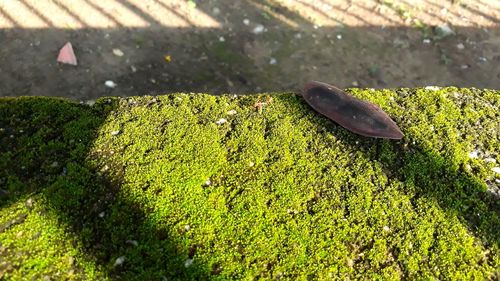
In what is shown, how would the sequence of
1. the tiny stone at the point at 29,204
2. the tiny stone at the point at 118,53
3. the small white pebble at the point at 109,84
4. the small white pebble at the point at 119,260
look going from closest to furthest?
1. the small white pebble at the point at 119,260
2. the tiny stone at the point at 29,204
3. the small white pebble at the point at 109,84
4. the tiny stone at the point at 118,53

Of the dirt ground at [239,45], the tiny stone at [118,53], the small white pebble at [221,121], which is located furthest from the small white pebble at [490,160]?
the tiny stone at [118,53]

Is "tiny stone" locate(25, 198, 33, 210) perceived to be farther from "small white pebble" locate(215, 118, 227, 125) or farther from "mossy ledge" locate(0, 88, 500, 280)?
"small white pebble" locate(215, 118, 227, 125)

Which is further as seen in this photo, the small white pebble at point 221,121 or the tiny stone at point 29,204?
the small white pebble at point 221,121

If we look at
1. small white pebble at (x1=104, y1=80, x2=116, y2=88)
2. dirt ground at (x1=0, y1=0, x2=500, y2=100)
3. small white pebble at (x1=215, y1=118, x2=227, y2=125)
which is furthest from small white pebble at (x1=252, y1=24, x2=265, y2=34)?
small white pebble at (x1=215, y1=118, x2=227, y2=125)

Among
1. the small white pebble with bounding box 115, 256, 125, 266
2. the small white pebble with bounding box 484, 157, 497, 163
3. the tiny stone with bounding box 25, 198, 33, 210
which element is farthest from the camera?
the small white pebble with bounding box 484, 157, 497, 163

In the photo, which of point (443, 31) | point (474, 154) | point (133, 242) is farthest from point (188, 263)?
point (443, 31)

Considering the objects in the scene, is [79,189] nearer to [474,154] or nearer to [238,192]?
[238,192]

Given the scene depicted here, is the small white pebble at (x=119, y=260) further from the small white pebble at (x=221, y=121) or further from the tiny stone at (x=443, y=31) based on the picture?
the tiny stone at (x=443, y=31)
